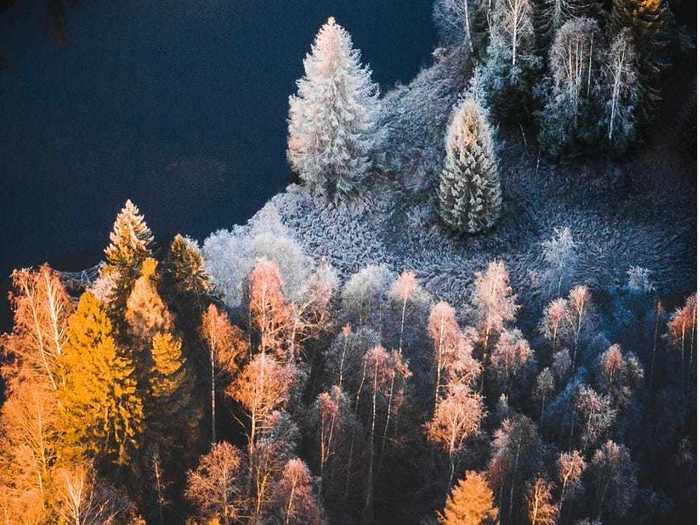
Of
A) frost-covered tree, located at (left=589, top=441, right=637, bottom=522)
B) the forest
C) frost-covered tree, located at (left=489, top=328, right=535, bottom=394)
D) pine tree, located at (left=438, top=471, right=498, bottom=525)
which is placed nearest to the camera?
pine tree, located at (left=438, top=471, right=498, bottom=525)

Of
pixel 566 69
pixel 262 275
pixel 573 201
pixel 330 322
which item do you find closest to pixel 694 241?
pixel 573 201

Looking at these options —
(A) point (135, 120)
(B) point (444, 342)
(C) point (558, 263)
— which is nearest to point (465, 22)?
(C) point (558, 263)

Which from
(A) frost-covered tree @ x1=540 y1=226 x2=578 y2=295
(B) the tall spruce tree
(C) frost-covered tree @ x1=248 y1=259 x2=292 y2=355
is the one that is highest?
(A) frost-covered tree @ x1=540 y1=226 x2=578 y2=295

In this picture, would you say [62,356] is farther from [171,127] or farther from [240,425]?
[171,127]

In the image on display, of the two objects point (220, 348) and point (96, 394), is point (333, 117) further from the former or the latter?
point (96, 394)

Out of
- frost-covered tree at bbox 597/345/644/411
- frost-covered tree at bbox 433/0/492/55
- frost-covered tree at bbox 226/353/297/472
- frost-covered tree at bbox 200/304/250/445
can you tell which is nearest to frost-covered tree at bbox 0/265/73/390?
frost-covered tree at bbox 200/304/250/445

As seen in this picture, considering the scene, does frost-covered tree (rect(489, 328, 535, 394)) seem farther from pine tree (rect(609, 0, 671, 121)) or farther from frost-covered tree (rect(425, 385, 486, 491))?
pine tree (rect(609, 0, 671, 121))

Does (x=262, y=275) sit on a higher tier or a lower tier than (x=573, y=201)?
lower
